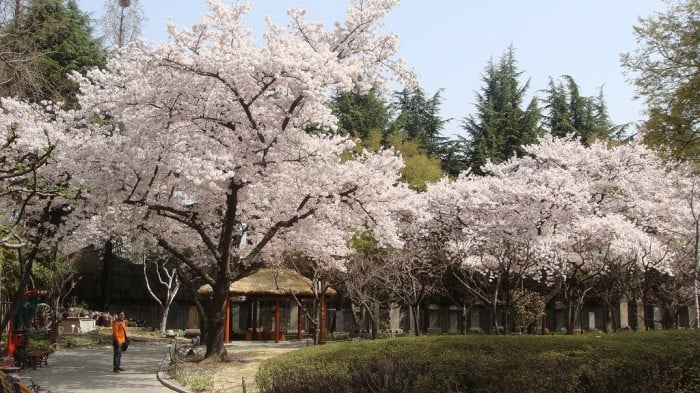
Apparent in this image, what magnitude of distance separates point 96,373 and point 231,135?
21.8 ft

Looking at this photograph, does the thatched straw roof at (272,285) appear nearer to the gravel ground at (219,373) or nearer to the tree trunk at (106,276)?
the gravel ground at (219,373)

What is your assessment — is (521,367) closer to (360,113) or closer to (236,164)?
(236,164)

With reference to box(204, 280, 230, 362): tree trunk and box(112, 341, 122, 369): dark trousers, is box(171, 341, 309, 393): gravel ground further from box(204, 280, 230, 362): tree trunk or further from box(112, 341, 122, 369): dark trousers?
box(112, 341, 122, 369): dark trousers

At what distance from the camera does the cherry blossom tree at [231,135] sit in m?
14.2

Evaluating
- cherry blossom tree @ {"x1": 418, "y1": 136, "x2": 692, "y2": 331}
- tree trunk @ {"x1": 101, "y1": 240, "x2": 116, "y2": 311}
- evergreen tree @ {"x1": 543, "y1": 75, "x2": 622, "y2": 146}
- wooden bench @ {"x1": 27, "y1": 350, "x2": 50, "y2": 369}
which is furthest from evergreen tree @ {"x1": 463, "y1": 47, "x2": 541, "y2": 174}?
wooden bench @ {"x1": 27, "y1": 350, "x2": 50, "y2": 369}

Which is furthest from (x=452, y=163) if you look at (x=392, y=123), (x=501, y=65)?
(x=501, y=65)

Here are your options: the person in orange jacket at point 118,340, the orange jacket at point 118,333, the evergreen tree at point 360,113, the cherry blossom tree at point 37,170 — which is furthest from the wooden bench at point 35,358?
the evergreen tree at point 360,113

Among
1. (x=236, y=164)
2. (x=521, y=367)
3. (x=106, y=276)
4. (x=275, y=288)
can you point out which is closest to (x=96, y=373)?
(x=236, y=164)

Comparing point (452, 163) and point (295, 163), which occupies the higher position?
point (452, 163)

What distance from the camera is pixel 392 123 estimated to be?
135 feet

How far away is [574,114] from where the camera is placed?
39625 mm

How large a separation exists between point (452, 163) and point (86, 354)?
1005 inches

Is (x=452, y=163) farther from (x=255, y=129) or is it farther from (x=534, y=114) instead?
(x=255, y=129)

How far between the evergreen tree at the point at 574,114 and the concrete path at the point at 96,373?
26.9 m
